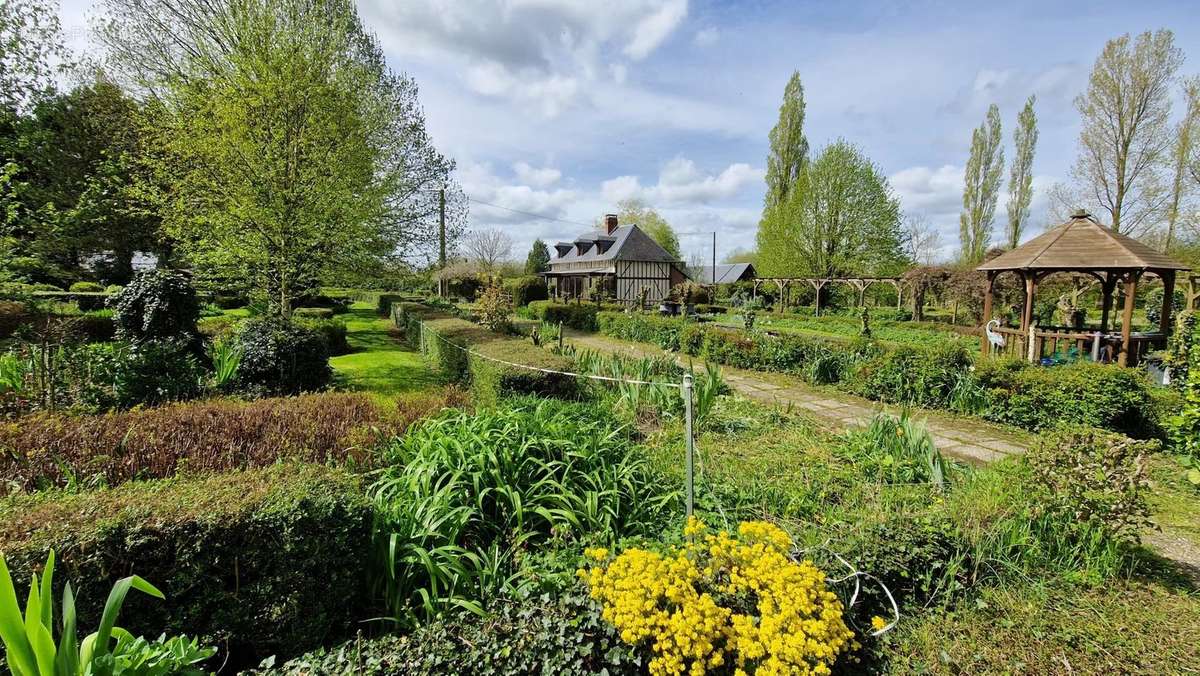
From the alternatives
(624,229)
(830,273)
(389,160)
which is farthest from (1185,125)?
(389,160)

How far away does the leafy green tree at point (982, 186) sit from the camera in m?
33.0

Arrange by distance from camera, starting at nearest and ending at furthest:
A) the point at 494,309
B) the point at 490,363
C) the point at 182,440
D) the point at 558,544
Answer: the point at 558,544 → the point at 182,440 → the point at 490,363 → the point at 494,309

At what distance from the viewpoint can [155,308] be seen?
7070mm

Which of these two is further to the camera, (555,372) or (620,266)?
(620,266)

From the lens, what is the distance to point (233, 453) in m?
3.91

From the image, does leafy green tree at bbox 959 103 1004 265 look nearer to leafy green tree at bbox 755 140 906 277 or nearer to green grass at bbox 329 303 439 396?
leafy green tree at bbox 755 140 906 277

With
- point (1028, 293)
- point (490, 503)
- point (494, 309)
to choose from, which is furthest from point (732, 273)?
point (490, 503)

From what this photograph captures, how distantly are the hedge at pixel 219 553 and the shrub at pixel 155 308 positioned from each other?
5566 mm

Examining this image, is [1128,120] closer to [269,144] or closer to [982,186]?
[982,186]

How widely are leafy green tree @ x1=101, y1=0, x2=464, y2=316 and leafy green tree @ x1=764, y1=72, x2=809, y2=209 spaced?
98.8 ft

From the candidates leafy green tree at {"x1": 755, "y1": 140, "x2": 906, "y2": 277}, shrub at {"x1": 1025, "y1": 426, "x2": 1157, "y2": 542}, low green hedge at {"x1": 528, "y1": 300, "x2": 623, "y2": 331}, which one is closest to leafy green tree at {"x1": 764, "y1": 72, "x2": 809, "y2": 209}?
leafy green tree at {"x1": 755, "y1": 140, "x2": 906, "y2": 277}

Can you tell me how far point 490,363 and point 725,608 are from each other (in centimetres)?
459

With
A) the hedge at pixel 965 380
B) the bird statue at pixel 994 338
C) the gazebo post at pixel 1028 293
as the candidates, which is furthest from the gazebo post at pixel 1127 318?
the hedge at pixel 965 380

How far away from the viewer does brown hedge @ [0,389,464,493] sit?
3.55 meters
